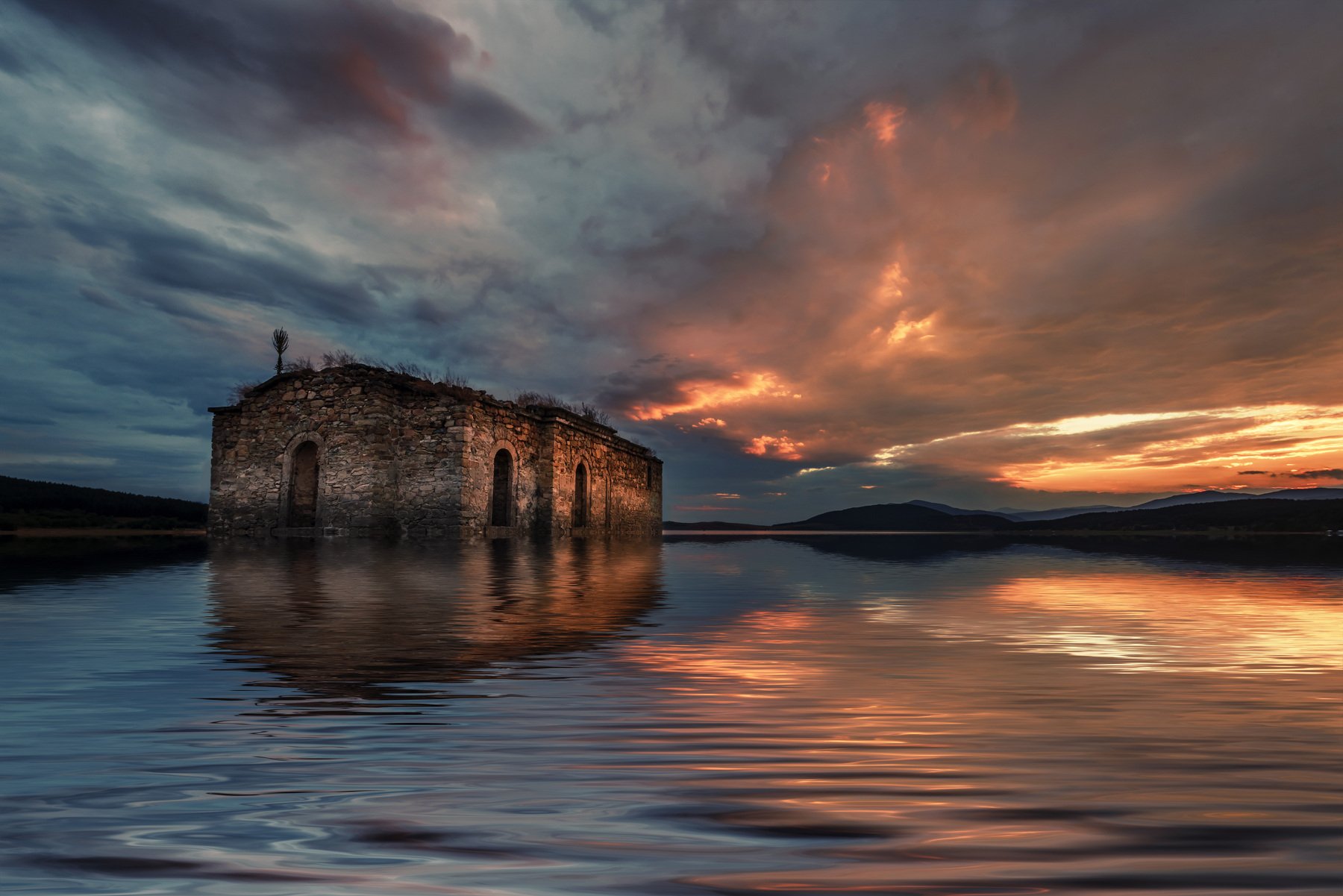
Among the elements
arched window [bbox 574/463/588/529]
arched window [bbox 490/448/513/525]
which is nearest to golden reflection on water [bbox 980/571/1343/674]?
arched window [bbox 490/448/513/525]

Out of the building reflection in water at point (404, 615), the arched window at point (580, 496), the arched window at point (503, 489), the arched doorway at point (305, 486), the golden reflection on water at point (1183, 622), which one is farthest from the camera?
the arched window at point (580, 496)

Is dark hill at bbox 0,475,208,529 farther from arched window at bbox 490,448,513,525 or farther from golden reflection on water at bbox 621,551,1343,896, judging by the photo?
golden reflection on water at bbox 621,551,1343,896

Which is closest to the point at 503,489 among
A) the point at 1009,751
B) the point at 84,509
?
the point at 1009,751

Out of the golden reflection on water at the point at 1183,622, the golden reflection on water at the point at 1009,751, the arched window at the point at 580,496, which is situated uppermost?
the arched window at the point at 580,496

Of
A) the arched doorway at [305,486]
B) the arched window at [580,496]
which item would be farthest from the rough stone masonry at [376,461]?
the arched window at [580,496]

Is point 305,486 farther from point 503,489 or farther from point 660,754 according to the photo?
point 660,754

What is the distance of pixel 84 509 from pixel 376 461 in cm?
2524

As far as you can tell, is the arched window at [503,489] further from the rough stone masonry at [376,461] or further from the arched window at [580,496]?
the arched window at [580,496]

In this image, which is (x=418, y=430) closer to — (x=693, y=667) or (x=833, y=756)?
(x=693, y=667)

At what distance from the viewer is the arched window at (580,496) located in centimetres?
2303

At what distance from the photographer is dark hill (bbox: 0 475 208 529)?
2631 cm

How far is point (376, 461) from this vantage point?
17.1 meters

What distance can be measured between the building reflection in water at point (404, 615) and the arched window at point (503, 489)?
7.90 m

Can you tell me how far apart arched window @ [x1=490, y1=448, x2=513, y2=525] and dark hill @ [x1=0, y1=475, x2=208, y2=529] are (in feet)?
56.8
